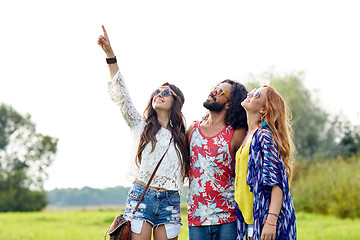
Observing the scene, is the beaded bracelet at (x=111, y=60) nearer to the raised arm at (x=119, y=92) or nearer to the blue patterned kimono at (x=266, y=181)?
the raised arm at (x=119, y=92)

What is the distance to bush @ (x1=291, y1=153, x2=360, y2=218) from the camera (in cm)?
1529

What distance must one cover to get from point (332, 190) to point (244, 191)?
526 inches

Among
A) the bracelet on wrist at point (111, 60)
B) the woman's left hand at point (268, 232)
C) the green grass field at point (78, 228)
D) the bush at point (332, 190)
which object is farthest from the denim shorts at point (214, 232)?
the bush at point (332, 190)

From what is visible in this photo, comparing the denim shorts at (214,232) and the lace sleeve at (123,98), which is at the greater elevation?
the lace sleeve at (123,98)

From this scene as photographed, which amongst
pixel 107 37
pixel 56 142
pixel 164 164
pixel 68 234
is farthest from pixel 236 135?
pixel 56 142

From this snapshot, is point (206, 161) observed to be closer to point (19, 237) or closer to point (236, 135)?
point (236, 135)

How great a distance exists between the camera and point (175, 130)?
14.7 feet

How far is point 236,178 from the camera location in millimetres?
4031

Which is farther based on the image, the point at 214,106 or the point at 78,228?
the point at 78,228

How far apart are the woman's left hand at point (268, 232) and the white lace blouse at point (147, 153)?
986 mm

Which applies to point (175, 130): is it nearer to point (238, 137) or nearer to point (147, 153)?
point (147, 153)

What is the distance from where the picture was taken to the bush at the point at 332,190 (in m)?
15.3

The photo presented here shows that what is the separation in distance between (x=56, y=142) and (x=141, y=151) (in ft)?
93.7

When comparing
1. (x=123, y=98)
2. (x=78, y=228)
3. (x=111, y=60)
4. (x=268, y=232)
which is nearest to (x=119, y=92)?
(x=123, y=98)
